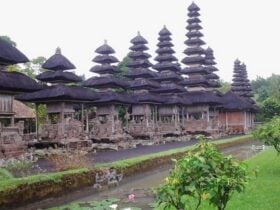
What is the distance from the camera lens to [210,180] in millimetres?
6758

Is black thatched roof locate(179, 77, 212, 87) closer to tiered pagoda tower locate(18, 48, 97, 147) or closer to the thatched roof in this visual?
the thatched roof

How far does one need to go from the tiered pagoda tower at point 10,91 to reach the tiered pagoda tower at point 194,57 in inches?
1143

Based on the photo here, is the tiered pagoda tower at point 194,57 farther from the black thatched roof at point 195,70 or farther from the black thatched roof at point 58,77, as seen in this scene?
the black thatched roof at point 58,77

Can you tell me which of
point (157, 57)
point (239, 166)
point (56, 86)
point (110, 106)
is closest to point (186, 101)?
point (157, 57)

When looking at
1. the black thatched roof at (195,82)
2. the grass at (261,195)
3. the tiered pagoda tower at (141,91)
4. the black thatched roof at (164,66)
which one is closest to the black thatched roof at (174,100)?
the tiered pagoda tower at (141,91)

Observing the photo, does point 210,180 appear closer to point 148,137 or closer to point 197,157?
point 197,157

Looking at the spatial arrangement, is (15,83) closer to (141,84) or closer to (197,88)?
(141,84)

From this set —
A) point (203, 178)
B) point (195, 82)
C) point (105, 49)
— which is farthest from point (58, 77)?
point (195, 82)

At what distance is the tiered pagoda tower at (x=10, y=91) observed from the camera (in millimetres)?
23094

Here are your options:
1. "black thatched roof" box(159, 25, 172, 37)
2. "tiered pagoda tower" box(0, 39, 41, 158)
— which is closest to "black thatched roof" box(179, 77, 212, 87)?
"black thatched roof" box(159, 25, 172, 37)

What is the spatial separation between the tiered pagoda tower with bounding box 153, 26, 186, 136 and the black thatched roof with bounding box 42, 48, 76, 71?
17.1 metres

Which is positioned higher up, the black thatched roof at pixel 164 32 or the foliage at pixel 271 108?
the black thatched roof at pixel 164 32

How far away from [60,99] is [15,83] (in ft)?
18.3

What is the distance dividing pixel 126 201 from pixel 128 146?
22095 millimetres
